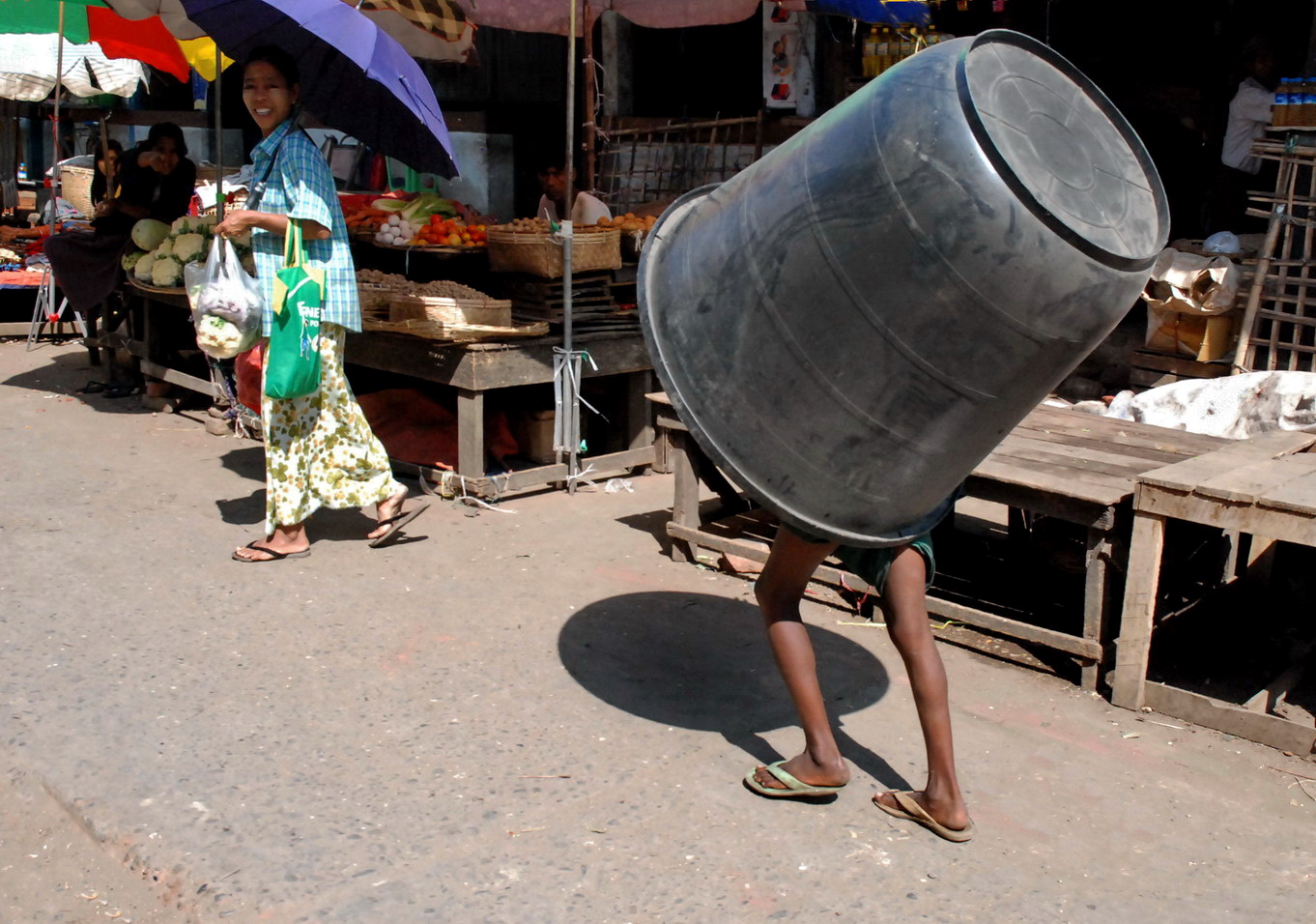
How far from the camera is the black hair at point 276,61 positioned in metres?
4.91

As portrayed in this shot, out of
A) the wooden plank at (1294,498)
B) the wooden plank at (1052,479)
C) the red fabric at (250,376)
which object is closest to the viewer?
the wooden plank at (1294,498)

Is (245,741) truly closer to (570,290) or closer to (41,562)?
(41,562)

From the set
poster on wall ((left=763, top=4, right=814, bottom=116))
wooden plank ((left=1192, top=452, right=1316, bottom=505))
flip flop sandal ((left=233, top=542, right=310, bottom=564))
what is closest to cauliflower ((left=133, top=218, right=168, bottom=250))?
flip flop sandal ((left=233, top=542, right=310, bottom=564))

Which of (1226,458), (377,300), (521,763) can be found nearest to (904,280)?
(521,763)

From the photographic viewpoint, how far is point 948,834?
3.15 metres

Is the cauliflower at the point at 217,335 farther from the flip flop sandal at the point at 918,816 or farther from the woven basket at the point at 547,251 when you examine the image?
the flip flop sandal at the point at 918,816

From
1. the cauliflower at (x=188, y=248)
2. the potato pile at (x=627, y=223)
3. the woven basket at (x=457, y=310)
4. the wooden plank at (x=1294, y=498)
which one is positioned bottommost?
the wooden plank at (x=1294, y=498)

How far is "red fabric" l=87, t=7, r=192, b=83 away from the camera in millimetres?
10031

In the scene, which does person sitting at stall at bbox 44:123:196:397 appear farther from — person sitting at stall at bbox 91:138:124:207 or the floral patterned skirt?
the floral patterned skirt

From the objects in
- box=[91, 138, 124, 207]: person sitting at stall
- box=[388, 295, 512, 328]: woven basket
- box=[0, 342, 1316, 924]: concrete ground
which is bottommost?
box=[0, 342, 1316, 924]: concrete ground

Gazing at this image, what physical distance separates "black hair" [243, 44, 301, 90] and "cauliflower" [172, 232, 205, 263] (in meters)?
2.80

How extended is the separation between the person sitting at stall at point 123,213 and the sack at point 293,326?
386 centimetres

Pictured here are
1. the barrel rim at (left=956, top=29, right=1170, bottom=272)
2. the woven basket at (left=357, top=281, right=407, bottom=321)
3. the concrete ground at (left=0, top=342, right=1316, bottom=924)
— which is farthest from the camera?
the woven basket at (left=357, top=281, right=407, bottom=321)

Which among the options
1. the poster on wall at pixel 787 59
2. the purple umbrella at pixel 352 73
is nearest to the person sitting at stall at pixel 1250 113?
the poster on wall at pixel 787 59
